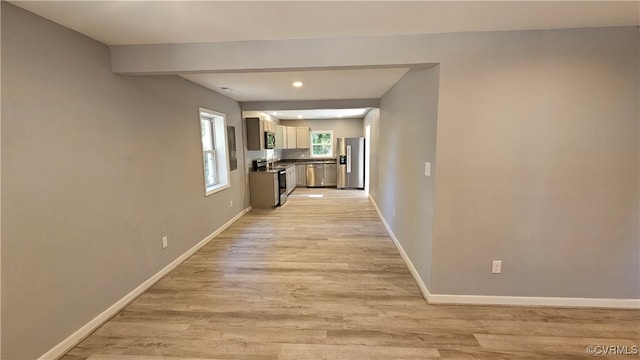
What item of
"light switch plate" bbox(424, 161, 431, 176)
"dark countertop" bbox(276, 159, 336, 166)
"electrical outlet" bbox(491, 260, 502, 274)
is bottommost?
"electrical outlet" bbox(491, 260, 502, 274)

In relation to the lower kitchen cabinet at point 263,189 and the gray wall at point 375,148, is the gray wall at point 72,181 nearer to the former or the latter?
the lower kitchen cabinet at point 263,189

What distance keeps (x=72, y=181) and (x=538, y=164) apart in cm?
357

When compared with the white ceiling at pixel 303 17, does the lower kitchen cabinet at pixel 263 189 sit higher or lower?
lower

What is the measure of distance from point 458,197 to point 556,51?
1.31 m

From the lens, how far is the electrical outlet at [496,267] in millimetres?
2268

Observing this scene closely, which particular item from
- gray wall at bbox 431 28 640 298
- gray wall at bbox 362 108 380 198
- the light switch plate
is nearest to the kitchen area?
gray wall at bbox 362 108 380 198

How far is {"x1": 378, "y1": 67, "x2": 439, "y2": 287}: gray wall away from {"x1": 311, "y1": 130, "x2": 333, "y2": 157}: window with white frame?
4.78 meters

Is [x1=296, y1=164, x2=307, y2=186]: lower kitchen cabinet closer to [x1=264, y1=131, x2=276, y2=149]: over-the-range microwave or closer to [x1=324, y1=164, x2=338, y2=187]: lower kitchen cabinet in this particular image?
[x1=324, y1=164, x2=338, y2=187]: lower kitchen cabinet

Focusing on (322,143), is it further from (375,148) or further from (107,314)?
(107,314)

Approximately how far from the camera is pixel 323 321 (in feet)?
7.00

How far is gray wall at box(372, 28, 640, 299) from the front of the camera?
6.63 feet

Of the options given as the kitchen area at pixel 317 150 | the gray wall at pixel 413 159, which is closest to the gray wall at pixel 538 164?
the gray wall at pixel 413 159

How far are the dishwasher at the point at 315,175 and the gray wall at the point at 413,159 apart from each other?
4474mm

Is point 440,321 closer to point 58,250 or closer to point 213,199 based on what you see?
point 58,250
